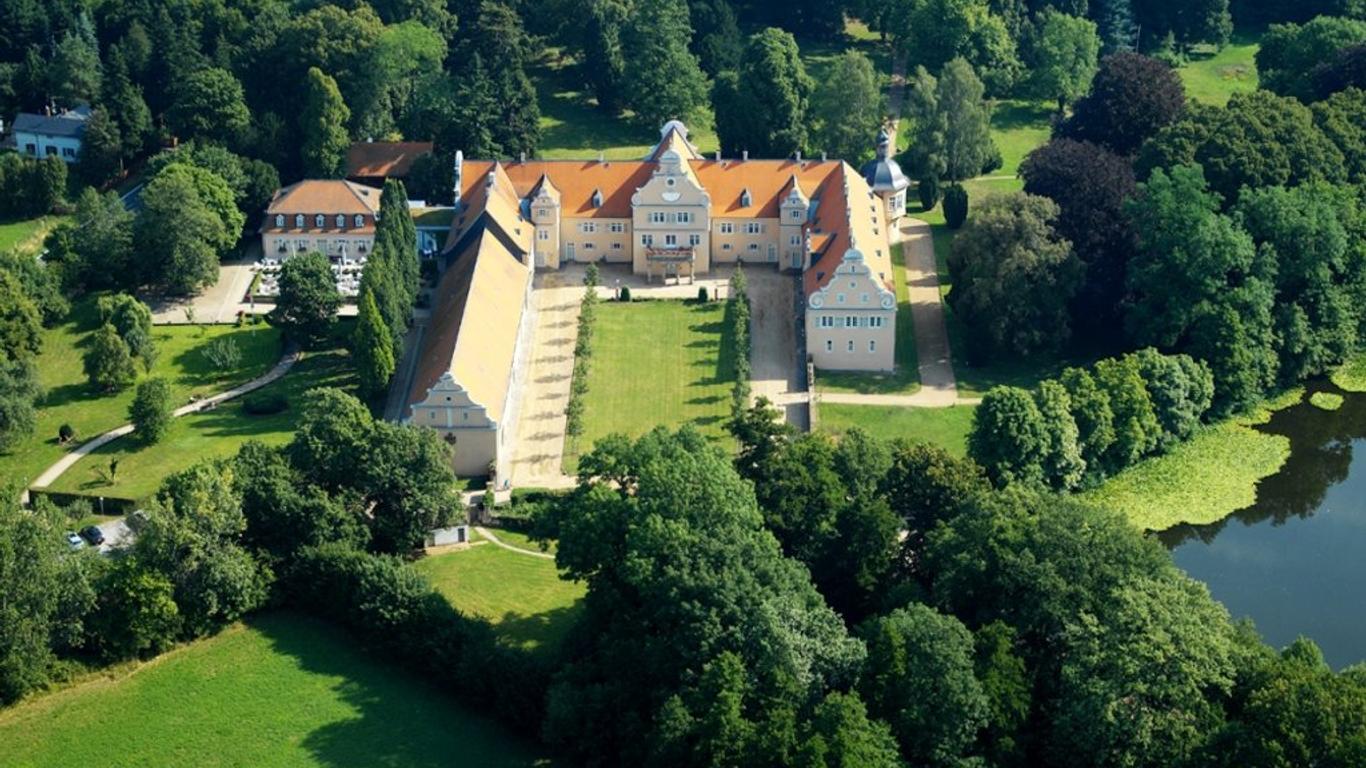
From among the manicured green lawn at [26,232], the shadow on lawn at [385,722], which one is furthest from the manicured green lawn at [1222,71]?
the shadow on lawn at [385,722]

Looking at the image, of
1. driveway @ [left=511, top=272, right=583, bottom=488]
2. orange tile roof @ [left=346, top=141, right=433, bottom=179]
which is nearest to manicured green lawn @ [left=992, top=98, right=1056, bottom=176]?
driveway @ [left=511, top=272, right=583, bottom=488]

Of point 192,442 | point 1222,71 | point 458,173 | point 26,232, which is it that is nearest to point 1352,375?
point 1222,71

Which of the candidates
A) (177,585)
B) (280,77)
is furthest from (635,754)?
(280,77)

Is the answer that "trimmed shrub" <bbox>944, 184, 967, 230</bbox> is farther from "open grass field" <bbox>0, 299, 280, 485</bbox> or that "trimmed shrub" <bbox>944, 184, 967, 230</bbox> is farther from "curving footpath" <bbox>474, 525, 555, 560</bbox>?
"curving footpath" <bbox>474, 525, 555, 560</bbox>

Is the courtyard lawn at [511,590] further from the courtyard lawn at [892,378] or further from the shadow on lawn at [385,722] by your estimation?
the courtyard lawn at [892,378]

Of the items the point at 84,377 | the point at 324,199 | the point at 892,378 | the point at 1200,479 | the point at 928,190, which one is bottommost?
the point at 1200,479

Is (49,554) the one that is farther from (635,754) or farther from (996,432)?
(996,432)

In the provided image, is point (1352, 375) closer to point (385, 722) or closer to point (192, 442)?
point (385, 722)
